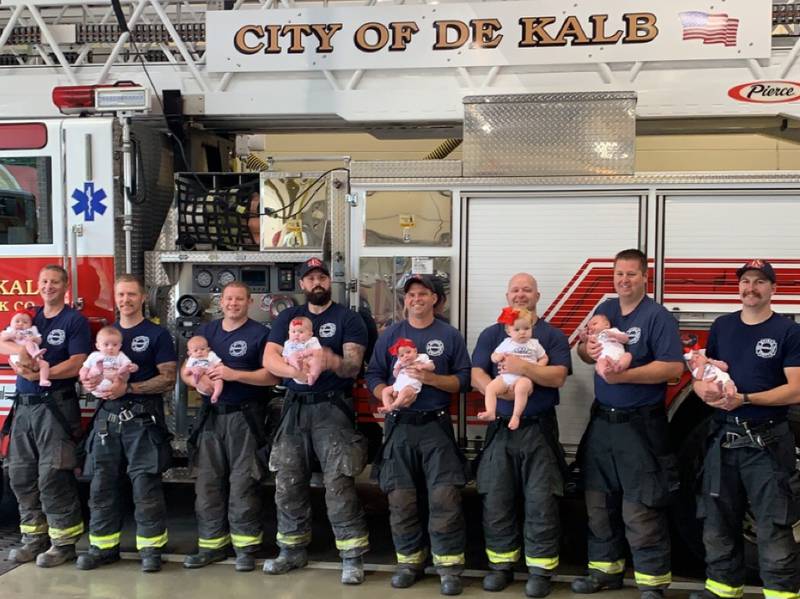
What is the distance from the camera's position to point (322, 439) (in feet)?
15.7

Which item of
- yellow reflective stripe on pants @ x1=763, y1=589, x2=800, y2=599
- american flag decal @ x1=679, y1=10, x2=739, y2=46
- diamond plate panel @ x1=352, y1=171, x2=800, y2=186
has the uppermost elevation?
american flag decal @ x1=679, y1=10, x2=739, y2=46

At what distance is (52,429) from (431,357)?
7.55 feet

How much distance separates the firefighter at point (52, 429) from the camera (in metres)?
4.96

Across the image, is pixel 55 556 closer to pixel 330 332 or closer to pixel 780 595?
pixel 330 332

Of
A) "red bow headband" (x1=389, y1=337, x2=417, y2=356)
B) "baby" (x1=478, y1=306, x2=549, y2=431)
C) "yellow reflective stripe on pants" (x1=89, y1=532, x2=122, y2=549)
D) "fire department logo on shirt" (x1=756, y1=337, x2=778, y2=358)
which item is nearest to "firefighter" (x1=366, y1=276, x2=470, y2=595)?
"red bow headband" (x1=389, y1=337, x2=417, y2=356)

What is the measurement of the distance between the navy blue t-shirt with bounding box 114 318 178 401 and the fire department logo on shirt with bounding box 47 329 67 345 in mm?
325

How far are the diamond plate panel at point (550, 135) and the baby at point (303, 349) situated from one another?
136cm

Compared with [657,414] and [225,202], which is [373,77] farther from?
[657,414]

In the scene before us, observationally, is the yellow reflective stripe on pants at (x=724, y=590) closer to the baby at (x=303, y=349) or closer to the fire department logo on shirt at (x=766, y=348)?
the fire department logo on shirt at (x=766, y=348)

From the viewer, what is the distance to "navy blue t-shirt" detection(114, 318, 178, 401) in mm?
4957

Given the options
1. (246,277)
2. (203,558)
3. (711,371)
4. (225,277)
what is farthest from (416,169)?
(203,558)

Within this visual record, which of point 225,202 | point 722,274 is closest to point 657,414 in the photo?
point 722,274

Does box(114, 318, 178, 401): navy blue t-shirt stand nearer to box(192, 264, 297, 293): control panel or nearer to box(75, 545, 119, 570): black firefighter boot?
box(192, 264, 297, 293): control panel

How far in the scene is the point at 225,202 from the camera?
5586 mm
